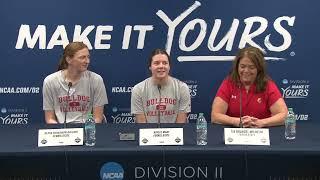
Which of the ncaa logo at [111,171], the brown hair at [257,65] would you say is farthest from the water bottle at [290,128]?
the ncaa logo at [111,171]

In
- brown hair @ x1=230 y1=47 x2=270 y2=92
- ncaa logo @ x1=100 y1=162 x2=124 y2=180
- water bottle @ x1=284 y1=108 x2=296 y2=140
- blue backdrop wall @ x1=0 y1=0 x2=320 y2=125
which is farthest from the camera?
blue backdrop wall @ x1=0 y1=0 x2=320 y2=125

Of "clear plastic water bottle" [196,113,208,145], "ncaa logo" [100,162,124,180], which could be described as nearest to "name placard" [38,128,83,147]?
"ncaa logo" [100,162,124,180]

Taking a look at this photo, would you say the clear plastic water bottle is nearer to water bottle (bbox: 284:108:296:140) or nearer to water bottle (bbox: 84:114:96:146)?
water bottle (bbox: 284:108:296:140)

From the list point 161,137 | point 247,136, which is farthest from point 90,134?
point 247,136

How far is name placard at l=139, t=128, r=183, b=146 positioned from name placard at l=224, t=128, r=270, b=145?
28 centimetres

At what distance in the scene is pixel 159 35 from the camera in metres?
4.44

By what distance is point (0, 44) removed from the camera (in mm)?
4418

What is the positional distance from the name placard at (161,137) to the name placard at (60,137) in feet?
1.19

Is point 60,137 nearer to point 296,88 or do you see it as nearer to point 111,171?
point 111,171

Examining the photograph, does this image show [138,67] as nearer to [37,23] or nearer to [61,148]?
[37,23]

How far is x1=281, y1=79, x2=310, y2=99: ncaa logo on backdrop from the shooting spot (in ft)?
14.8

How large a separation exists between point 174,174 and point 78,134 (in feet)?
1.97

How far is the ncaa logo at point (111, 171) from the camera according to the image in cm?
297

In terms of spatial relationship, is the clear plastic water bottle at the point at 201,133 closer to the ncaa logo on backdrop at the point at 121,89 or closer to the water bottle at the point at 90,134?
the water bottle at the point at 90,134
